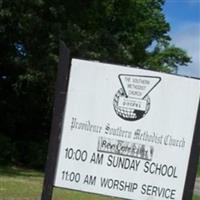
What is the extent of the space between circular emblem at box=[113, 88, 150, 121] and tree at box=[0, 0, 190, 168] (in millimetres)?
19094

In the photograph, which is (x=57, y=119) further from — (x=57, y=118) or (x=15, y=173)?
(x=15, y=173)

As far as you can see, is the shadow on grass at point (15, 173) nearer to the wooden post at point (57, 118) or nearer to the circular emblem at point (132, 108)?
the wooden post at point (57, 118)

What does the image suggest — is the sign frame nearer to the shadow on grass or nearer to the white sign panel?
the white sign panel

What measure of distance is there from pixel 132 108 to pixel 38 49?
66.6ft

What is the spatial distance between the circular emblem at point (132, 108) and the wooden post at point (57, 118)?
1.80ft

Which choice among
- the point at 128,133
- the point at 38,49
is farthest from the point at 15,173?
the point at 128,133

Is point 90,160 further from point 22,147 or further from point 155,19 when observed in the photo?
point 155,19

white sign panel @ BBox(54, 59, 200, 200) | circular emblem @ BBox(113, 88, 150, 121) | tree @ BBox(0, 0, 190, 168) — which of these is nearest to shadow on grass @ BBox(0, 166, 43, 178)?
tree @ BBox(0, 0, 190, 168)

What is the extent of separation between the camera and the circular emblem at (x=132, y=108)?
620 cm

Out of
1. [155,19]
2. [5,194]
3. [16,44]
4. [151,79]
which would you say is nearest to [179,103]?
[151,79]

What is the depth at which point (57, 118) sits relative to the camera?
6.38m

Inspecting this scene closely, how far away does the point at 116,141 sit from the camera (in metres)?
6.22

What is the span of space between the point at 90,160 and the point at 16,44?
2183 centimetres

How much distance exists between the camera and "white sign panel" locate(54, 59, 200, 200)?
20.1ft
